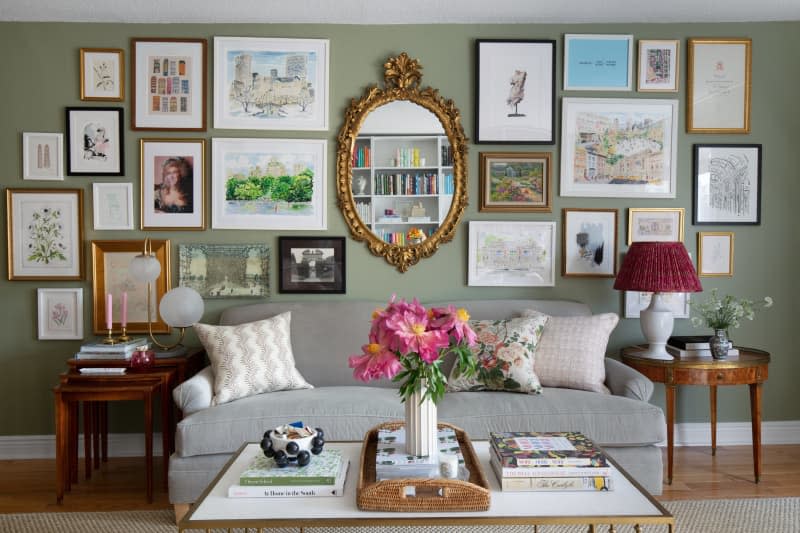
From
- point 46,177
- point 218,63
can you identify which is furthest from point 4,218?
point 218,63

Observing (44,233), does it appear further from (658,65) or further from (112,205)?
(658,65)

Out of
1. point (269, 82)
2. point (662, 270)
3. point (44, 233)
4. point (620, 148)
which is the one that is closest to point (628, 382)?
point (662, 270)

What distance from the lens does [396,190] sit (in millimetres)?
3668

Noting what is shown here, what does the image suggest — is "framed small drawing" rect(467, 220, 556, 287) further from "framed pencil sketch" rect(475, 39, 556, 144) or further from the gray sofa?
the gray sofa

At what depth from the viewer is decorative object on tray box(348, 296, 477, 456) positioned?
184 cm

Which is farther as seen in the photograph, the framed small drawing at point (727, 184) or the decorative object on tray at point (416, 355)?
the framed small drawing at point (727, 184)

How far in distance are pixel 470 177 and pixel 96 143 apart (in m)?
2.19

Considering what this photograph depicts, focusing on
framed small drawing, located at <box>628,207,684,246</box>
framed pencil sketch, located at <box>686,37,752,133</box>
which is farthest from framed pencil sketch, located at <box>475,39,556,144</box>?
framed pencil sketch, located at <box>686,37,752,133</box>

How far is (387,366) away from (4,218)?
2.91 meters

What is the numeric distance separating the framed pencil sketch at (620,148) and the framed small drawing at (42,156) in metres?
2.94

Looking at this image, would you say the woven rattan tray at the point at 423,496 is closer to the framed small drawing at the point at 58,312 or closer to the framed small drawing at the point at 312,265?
the framed small drawing at the point at 312,265

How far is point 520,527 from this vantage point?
2.73 meters

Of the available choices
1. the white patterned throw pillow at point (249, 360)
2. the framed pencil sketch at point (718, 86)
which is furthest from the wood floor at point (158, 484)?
the framed pencil sketch at point (718, 86)

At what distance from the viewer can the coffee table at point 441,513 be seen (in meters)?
1.63
